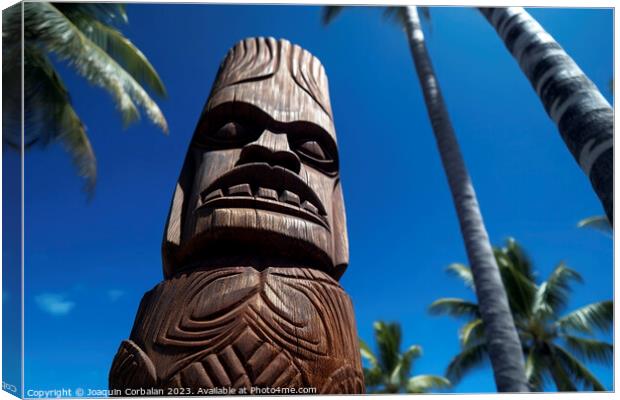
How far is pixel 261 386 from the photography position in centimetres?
233

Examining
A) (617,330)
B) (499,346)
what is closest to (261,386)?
(617,330)

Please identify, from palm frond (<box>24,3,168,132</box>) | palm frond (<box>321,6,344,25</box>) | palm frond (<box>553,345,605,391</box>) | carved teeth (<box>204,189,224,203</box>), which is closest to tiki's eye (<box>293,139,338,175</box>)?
carved teeth (<box>204,189,224,203</box>)

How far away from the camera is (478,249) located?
6.25 meters

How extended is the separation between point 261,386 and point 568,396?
6.86 feet

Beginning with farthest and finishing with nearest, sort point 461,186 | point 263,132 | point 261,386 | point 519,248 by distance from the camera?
point 519,248 < point 461,186 < point 263,132 < point 261,386

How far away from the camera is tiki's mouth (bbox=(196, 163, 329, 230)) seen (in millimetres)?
2908

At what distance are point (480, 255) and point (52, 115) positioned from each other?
6.06 meters

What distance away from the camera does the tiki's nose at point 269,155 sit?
3.16 meters

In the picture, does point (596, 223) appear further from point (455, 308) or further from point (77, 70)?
point (77, 70)

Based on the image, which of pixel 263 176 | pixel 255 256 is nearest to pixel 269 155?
pixel 263 176

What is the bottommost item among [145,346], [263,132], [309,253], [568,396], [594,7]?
[568,396]

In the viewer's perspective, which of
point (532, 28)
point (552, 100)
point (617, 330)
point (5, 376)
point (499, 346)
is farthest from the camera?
point (499, 346)

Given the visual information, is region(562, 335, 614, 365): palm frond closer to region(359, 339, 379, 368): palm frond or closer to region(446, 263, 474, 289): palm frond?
region(446, 263, 474, 289): palm frond

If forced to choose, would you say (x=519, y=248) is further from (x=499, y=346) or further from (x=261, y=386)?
(x=261, y=386)
